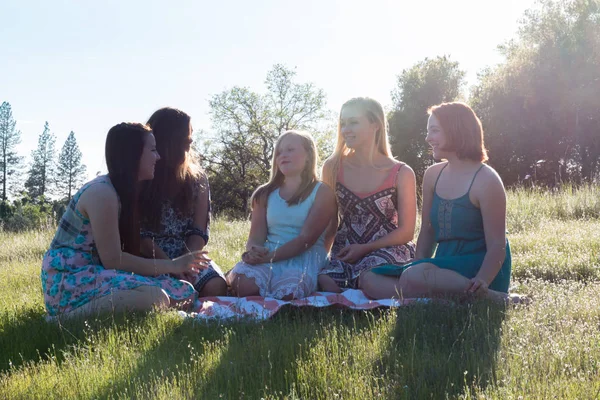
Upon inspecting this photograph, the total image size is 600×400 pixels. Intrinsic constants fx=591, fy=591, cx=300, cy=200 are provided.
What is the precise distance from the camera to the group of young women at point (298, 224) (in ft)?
16.3

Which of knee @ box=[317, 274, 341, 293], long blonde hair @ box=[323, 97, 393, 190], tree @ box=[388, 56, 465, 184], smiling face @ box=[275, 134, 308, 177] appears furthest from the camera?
tree @ box=[388, 56, 465, 184]

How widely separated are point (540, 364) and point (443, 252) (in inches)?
93.6

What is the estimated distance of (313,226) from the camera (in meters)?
5.96

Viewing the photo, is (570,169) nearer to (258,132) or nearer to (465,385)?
(258,132)

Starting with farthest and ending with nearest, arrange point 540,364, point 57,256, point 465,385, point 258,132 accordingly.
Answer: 1. point 258,132
2. point 57,256
3. point 540,364
4. point 465,385

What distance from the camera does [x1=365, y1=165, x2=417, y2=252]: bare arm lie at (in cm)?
597

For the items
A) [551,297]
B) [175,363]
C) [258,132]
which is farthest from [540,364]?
[258,132]

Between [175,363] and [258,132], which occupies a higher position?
[258,132]

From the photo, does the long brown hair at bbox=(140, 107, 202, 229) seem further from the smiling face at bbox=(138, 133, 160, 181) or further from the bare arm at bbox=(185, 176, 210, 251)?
the smiling face at bbox=(138, 133, 160, 181)

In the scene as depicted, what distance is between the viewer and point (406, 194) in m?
6.09

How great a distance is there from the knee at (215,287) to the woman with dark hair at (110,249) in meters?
0.80

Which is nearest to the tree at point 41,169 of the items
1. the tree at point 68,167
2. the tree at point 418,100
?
the tree at point 68,167

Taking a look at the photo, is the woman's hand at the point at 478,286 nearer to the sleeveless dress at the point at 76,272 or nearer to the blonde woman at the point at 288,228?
the blonde woman at the point at 288,228

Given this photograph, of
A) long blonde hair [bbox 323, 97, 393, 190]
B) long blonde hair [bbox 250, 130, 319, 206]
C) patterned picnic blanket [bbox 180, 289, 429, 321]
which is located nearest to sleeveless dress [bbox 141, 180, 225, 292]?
patterned picnic blanket [bbox 180, 289, 429, 321]
